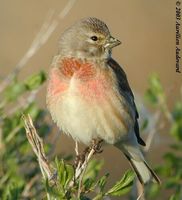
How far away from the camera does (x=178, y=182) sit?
6039 mm

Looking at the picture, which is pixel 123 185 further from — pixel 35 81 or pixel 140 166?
pixel 140 166

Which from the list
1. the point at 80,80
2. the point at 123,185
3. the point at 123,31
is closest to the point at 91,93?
the point at 80,80

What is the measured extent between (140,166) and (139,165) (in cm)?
3

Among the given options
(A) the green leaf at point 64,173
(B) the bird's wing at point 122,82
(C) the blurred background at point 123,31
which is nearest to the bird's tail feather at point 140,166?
(B) the bird's wing at point 122,82

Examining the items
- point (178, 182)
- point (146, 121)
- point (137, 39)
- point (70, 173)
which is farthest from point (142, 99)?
point (137, 39)

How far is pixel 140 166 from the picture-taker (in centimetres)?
634

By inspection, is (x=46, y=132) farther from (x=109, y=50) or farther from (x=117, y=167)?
(x=117, y=167)

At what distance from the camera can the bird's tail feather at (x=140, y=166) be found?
20.1ft

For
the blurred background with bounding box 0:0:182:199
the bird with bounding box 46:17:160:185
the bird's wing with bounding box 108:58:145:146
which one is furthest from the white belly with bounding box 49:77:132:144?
the blurred background with bounding box 0:0:182:199

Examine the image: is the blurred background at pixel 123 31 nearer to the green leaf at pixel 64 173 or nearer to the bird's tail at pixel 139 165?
the bird's tail at pixel 139 165

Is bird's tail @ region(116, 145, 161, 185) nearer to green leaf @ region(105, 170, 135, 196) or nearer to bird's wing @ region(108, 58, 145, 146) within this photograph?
bird's wing @ region(108, 58, 145, 146)

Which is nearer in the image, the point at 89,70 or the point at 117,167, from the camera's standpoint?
the point at 89,70

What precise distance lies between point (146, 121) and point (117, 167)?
10.7 ft

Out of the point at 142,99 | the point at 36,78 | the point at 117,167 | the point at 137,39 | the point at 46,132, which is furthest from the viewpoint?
the point at 137,39
